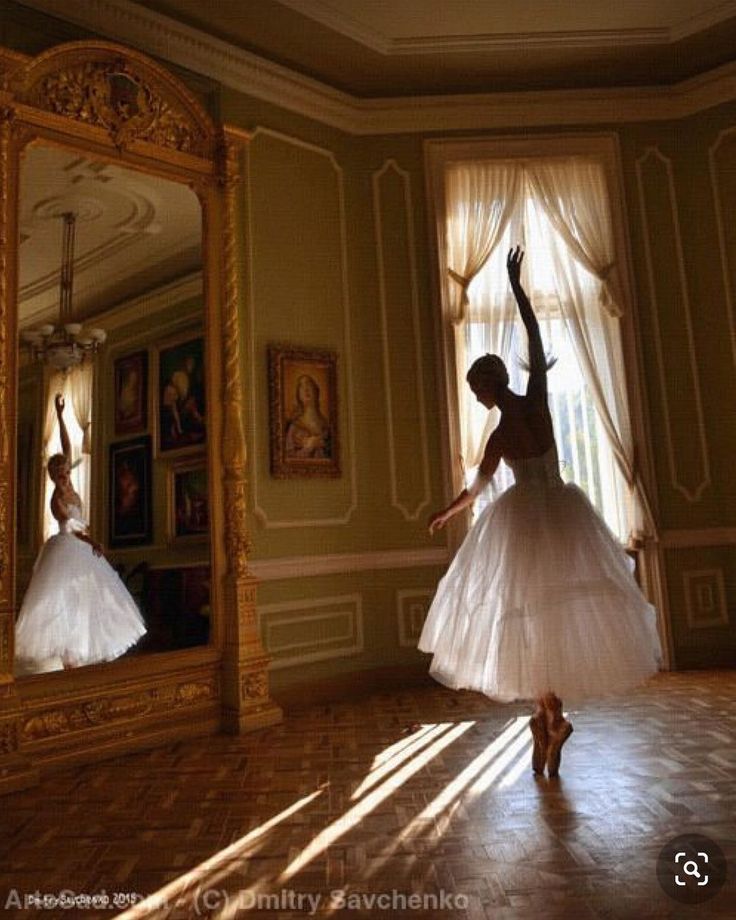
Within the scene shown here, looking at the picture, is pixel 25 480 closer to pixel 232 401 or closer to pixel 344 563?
pixel 232 401

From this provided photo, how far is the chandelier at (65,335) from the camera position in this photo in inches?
→ 136

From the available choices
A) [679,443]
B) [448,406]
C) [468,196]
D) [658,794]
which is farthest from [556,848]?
[468,196]

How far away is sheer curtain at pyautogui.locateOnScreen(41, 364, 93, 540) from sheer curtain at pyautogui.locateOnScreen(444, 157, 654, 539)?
8.00ft

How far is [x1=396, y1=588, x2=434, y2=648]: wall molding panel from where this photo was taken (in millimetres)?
4785

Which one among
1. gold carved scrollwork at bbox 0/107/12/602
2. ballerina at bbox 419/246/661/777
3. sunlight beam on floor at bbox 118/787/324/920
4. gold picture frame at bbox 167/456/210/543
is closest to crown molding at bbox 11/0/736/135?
gold carved scrollwork at bbox 0/107/12/602

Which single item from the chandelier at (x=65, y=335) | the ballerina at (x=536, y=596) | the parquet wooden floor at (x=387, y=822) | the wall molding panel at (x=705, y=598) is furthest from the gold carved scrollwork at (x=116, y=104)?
the wall molding panel at (x=705, y=598)

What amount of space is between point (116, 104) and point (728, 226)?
415cm

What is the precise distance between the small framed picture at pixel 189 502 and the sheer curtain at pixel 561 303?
A: 1.82m

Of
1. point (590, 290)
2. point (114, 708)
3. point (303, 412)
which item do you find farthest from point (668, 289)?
point (114, 708)

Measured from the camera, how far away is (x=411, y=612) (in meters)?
4.81

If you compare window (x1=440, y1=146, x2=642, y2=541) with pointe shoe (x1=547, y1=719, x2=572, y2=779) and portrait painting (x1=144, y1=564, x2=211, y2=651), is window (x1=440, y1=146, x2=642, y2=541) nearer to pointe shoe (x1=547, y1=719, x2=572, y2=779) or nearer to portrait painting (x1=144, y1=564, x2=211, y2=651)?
portrait painting (x1=144, y1=564, x2=211, y2=651)

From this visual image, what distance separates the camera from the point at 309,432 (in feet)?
15.0

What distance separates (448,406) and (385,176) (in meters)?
1.74

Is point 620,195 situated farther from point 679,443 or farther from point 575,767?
point 575,767
